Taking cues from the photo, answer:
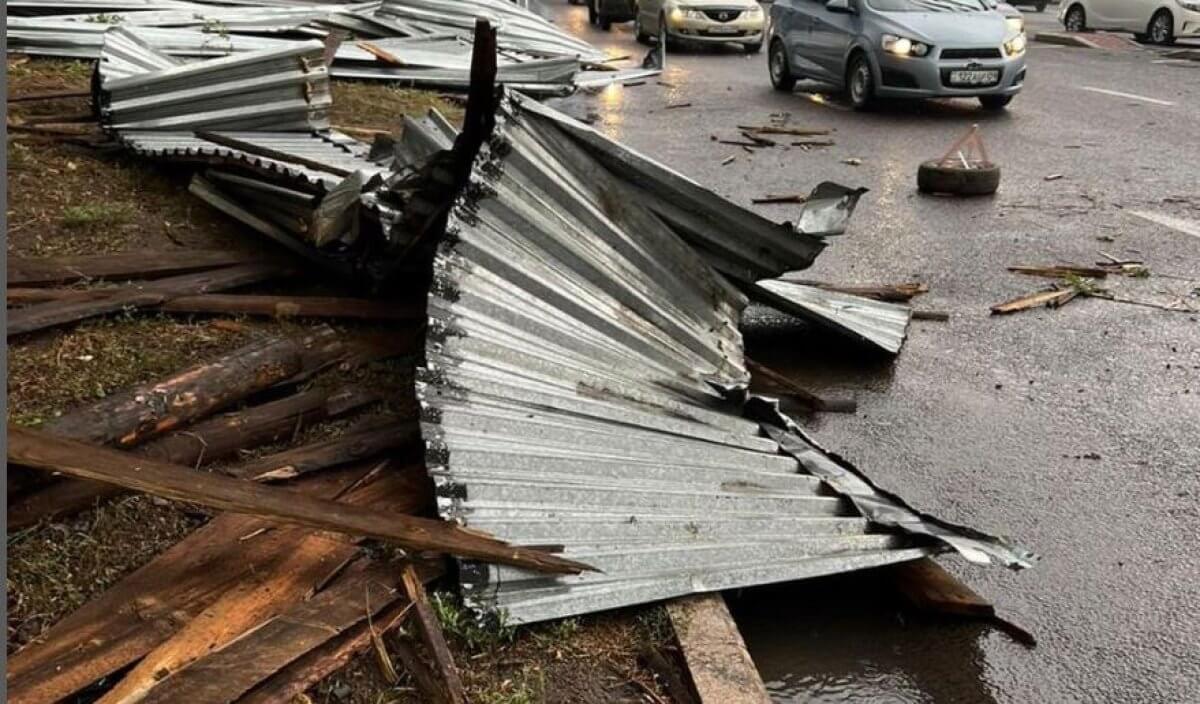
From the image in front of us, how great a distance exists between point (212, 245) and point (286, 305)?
0.97m

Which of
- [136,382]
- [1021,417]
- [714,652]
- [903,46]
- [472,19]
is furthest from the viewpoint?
[903,46]

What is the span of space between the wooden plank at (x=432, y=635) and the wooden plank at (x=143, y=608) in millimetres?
424

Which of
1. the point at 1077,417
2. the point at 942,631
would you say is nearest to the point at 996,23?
the point at 1077,417

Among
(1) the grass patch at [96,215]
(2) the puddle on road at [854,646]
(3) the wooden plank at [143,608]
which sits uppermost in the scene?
(1) the grass patch at [96,215]

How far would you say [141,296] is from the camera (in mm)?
5371

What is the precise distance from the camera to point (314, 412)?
4.65 meters

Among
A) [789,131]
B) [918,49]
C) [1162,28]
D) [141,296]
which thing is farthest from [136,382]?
[1162,28]

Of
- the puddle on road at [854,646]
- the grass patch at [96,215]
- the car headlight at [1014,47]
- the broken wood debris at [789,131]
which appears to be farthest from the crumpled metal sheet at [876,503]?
the car headlight at [1014,47]

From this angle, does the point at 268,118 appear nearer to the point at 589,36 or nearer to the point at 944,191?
the point at 944,191

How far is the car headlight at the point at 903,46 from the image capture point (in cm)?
1480

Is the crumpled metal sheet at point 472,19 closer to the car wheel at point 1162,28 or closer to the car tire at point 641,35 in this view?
the car tire at point 641,35

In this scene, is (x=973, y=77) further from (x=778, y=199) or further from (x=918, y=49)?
(x=778, y=199)

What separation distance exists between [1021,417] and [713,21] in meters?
18.1

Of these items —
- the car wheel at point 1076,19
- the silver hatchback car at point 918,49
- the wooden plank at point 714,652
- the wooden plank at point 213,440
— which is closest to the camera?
the wooden plank at point 714,652
